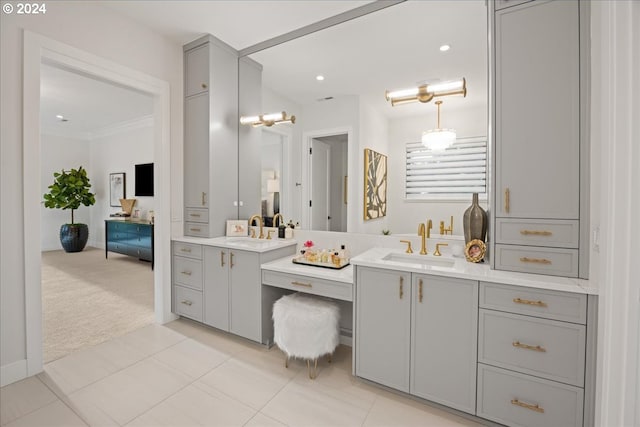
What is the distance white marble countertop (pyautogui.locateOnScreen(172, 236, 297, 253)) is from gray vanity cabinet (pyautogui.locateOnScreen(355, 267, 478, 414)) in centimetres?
93

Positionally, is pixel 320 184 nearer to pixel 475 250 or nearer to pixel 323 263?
pixel 323 263

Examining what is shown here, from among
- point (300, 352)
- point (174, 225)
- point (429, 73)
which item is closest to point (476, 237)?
point (429, 73)

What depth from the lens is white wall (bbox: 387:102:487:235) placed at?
2.03 metres

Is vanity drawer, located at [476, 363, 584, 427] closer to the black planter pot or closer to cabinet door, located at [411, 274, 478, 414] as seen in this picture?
cabinet door, located at [411, 274, 478, 414]

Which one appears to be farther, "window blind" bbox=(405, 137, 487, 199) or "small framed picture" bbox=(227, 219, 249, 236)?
"small framed picture" bbox=(227, 219, 249, 236)

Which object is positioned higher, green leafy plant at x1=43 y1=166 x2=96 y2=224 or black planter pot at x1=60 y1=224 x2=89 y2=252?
green leafy plant at x1=43 y1=166 x2=96 y2=224

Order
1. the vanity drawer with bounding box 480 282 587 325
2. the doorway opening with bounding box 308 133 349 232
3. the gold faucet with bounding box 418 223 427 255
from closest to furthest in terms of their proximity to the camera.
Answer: the vanity drawer with bounding box 480 282 587 325 < the gold faucet with bounding box 418 223 427 255 < the doorway opening with bounding box 308 133 349 232

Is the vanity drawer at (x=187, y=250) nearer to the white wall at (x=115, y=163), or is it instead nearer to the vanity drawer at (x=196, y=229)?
the vanity drawer at (x=196, y=229)

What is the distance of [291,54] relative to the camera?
2770 millimetres

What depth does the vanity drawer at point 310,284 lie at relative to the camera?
201 cm

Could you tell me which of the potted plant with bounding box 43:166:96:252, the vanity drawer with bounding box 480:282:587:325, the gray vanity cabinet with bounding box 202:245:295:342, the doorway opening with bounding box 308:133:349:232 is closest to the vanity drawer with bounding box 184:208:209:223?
the gray vanity cabinet with bounding box 202:245:295:342

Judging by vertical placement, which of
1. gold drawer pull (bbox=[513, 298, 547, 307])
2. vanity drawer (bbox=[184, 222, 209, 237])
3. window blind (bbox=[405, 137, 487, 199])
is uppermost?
window blind (bbox=[405, 137, 487, 199])

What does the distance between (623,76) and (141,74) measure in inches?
132

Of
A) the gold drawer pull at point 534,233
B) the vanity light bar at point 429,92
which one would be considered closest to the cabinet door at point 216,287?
the vanity light bar at point 429,92
